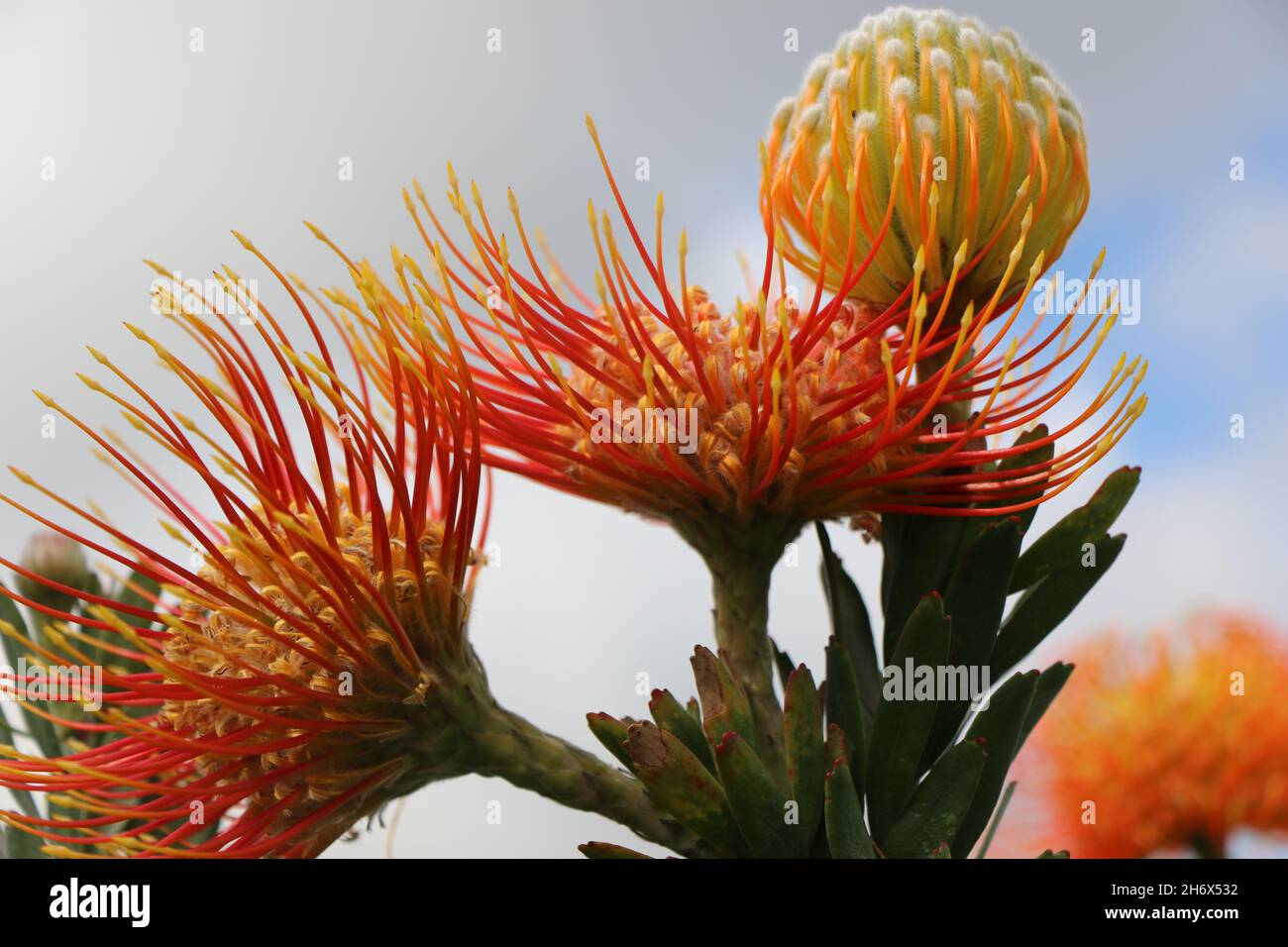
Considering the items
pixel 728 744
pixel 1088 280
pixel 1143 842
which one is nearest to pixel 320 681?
pixel 728 744

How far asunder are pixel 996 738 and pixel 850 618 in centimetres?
10

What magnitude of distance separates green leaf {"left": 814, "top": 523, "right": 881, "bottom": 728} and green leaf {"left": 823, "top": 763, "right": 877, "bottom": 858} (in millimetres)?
132

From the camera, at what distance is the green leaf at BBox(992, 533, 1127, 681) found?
64 cm

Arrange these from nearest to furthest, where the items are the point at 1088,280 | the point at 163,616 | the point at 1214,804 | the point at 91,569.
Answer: the point at 163,616 < the point at 1088,280 < the point at 91,569 < the point at 1214,804

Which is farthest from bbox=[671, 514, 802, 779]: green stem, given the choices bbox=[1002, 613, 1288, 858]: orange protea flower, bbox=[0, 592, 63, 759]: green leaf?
bbox=[1002, 613, 1288, 858]: orange protea flower

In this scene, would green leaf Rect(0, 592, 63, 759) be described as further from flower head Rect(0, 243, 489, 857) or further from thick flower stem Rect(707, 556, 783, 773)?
thick flower stem Rect(707, 556, 783, 773)

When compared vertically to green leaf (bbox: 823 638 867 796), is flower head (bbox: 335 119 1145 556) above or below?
above

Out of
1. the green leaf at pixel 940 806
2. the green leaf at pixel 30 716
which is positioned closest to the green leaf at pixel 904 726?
the green leaf at pixel 940 806

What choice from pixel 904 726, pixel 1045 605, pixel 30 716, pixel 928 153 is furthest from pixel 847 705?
pixel 30 716

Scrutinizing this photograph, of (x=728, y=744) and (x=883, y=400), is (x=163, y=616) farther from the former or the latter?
(x=883, y=400)

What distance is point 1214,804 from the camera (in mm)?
996

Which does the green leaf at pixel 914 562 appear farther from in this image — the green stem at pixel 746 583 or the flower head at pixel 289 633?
the flower head at pixel 289 633

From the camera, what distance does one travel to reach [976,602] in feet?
1.99
